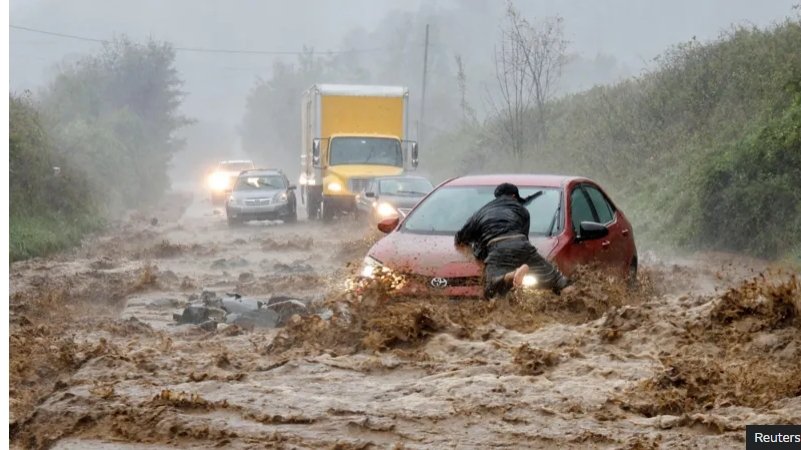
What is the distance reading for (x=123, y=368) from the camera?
26.1ft

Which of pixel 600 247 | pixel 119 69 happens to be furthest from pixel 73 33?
pixel 600 247

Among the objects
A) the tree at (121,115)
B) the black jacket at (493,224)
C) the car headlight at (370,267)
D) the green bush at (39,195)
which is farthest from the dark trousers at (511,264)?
the tree at (121,115)

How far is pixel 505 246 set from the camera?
9.11 m

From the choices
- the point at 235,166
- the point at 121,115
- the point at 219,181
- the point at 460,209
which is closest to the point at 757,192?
the point at 460,209

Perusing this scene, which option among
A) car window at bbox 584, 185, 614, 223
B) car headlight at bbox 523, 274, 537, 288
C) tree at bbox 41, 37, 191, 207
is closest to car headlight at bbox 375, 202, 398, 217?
car window at bbox 584, 185, 614, 223

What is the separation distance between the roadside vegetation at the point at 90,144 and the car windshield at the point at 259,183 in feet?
12.0

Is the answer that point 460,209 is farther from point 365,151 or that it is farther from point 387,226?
point 365,151

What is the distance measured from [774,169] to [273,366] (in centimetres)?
1219

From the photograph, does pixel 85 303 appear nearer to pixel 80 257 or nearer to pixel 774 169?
pixel 80 257

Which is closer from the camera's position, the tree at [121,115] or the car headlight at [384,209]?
the car headlight at [384,209]

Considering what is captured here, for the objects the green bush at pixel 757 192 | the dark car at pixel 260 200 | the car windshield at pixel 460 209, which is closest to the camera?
the car windshield at pixel 460 209

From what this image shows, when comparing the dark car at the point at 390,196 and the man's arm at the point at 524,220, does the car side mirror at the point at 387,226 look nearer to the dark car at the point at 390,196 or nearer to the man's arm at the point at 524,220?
the man's arm at the point at 524,220

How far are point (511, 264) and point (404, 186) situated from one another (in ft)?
51.5

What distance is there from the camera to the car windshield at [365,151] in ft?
95.1
